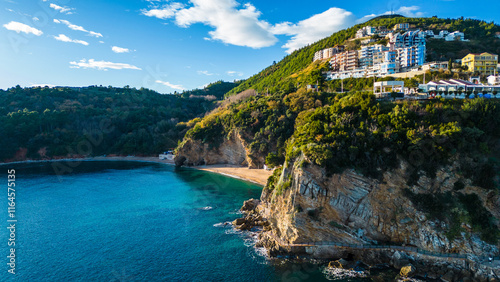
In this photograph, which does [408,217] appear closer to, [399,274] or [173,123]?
[399,274]

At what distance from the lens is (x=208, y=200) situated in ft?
134

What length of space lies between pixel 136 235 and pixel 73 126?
7391 centimetres

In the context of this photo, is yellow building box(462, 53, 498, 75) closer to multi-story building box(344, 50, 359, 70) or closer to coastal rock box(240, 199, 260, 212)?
multi-story building box(344, 50, 359, 70)

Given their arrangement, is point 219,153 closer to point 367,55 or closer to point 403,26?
point 367,55

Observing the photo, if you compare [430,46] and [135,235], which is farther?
[430,46]

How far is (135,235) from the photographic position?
29000mm

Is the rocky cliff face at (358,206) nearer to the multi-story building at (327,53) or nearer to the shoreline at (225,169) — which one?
the shoreline at (225,169)

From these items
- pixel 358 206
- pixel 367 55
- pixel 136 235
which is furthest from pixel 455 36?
pixel 136 235

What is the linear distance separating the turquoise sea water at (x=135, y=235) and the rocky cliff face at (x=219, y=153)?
339 inches

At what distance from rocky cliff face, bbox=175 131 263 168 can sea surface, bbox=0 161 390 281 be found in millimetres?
8751

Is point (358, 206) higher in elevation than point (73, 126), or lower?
lower

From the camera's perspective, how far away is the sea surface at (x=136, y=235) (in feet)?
73.3

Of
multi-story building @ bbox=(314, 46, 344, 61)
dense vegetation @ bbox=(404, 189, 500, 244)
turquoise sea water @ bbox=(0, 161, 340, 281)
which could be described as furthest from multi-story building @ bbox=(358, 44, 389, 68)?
dense vegetation @ bbox=(404, 189, 500, 244)

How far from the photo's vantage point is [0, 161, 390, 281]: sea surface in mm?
22344
